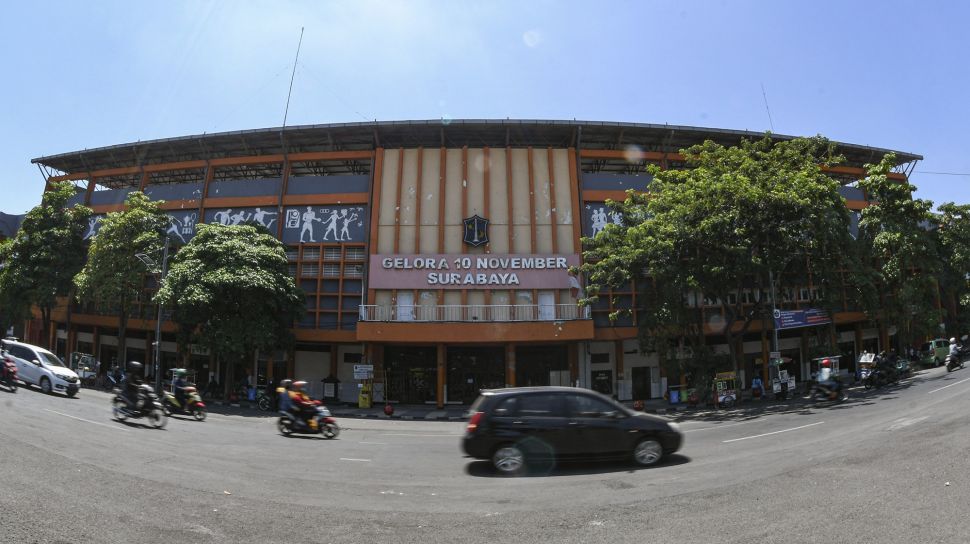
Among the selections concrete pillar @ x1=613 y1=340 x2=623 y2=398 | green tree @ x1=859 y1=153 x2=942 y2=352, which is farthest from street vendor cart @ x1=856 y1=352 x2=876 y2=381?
concrete pillar @ x1=613 y1=340 x2=623 y2=398

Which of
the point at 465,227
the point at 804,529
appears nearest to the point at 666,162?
the point at 465,227

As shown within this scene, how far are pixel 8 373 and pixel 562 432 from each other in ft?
70.2

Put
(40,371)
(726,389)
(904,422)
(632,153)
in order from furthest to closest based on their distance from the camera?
(632,153) < (726,389) < (40,371) < (904,422)

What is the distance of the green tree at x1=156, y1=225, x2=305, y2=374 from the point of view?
22297 millimetres

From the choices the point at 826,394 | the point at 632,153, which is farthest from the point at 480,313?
the point at 826,394

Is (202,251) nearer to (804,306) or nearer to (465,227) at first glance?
(465,227)

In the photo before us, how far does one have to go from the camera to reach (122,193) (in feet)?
108

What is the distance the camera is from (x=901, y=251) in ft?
84.8

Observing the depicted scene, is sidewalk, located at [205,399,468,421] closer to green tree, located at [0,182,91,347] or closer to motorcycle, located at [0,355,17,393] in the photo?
motorcycle, located at [0,355,17,393]

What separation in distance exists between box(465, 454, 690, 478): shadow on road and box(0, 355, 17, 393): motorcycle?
19.1 meters

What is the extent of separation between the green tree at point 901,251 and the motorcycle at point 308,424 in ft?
89.0

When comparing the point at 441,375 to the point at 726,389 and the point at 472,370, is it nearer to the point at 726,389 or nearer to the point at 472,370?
the point at 472,370

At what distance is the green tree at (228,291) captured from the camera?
2230 centimetres

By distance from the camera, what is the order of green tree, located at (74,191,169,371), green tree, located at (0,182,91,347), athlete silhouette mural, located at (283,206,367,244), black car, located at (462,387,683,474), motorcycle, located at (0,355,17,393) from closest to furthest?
black car, located at (462,387,683,474) < motorcycle, located at (0,355,17,393) < green tree, located at (74,191,169,371) < green tree, located at (0,182,91,347) < athlete silhouette mural, located at (283,206,367,244)
